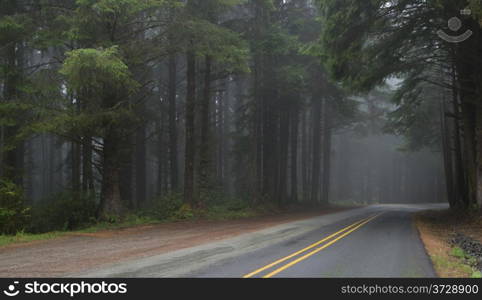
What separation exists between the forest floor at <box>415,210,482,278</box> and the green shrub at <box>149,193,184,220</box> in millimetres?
12391

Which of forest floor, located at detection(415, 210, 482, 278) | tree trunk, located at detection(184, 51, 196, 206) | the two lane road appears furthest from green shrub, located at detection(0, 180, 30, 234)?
forest floor, located at detection(415, 210, 482, 278)

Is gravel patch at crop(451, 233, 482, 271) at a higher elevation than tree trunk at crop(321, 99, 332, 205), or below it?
below

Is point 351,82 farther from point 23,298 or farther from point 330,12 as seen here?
point 23,298

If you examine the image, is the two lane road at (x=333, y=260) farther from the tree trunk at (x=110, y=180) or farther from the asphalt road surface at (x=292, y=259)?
the tree trunk at (x=110, y=180)

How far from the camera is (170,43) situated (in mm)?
19484

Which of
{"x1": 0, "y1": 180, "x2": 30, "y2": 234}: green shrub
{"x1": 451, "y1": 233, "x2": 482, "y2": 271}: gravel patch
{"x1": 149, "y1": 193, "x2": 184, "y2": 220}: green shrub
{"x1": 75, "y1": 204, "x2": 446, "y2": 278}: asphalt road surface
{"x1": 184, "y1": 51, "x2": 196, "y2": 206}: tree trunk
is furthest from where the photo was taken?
{"x1": 184, "y1": 51, "x2": 196, "y2": 206}: tree trunk

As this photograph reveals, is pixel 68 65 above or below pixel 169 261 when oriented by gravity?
above

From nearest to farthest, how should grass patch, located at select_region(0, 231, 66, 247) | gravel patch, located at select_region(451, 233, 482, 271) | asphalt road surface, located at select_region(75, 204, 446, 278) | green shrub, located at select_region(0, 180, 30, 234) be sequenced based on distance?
asphalt road surface, located at select_region(75, 204, 446, 278), gravel patch, located at select_region(451, 233, 482, 271), grass patch, located at select_region(0, 231, 66, 247), green shrub, located at select_region(0, 180, 30, 234)

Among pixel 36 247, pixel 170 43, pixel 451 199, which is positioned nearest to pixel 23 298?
pixel 36 247

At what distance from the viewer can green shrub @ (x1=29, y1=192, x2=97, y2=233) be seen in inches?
745

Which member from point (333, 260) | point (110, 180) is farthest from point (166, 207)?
point (333, 260)

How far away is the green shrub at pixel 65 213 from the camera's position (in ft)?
62.1

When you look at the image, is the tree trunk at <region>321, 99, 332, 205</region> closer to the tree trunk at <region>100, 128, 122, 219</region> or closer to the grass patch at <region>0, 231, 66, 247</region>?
the tree trunk at <region>100, 128, 122, 219</region>

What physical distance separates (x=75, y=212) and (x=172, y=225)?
15.7 feet
